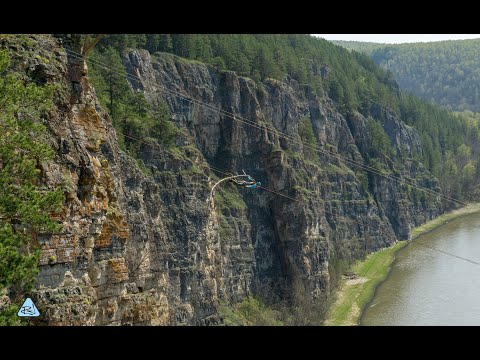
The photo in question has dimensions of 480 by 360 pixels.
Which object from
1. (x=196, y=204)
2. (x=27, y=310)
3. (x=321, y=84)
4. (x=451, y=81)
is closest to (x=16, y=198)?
(x=27, y=310)

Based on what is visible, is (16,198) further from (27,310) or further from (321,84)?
(321,84)

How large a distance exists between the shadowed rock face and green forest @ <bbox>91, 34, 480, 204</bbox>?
2.33m

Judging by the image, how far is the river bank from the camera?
51.3 m

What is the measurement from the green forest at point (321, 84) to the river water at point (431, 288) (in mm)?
16892

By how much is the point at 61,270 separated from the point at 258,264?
38776 millimetres

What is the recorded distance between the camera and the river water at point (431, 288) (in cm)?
4784

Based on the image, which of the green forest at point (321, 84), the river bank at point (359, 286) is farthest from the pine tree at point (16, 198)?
the river bank at point (359, 286)

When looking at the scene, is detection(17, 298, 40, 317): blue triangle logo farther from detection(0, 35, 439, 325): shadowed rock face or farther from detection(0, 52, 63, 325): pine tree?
detection(0, 35, 439, 325): shadowed rock face

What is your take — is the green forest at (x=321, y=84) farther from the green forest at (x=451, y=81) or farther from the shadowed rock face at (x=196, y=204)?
the green forest at (x=451, y=81)

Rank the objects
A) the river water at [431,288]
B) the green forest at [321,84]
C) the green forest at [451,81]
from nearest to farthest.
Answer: the green forest at [321,84] < the river water at [431,288] < the green forest at [451,81]

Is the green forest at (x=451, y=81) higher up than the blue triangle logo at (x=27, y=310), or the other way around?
the green forest at (x=451, y=81)

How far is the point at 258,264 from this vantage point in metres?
52.6

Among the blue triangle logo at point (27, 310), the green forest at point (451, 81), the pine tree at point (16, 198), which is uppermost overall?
the green forest at point (451, 81)

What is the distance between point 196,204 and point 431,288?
88.4 feet
